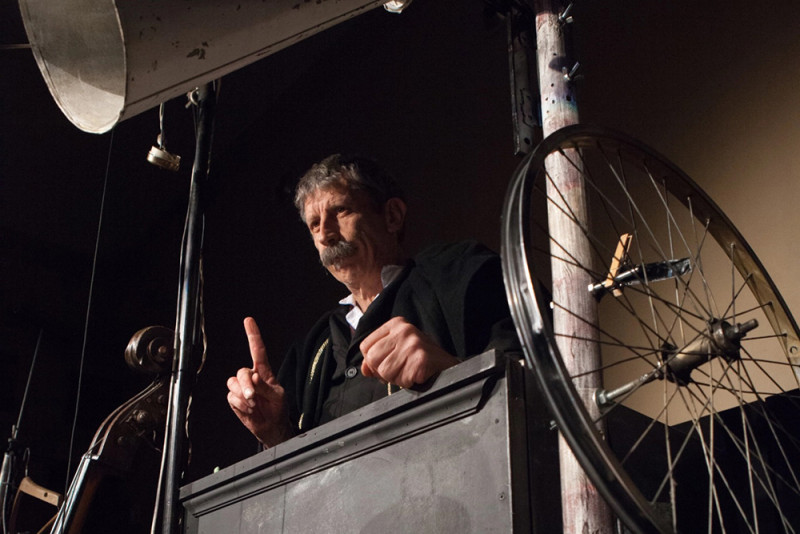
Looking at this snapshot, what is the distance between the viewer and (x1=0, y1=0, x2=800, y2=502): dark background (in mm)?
1921

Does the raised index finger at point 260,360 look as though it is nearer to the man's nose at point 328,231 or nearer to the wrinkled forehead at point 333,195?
the man's nose at point 328,231

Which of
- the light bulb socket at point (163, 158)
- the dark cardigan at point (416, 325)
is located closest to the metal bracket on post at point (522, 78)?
the dark cardigan at point (416, 325)

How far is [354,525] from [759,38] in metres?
1.54

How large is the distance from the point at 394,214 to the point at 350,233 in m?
0.17

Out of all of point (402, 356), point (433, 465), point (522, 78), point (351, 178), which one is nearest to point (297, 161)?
point (351, 178)

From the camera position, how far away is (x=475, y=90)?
2799mm

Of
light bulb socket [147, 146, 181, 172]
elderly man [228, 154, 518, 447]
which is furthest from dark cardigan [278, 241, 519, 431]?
light bulb socket [147, 146, 181, 172]

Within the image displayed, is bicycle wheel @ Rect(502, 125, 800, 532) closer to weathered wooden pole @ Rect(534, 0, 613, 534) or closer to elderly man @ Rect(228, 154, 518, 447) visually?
weathered wooden pole @ Rect(534, 0, 613, 534)

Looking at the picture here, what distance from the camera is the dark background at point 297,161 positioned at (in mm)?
1921

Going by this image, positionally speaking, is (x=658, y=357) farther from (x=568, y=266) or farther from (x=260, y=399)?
(x=260, y=399)

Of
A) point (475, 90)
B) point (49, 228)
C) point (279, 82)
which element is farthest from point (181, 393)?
point (49, 228)

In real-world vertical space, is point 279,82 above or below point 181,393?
above

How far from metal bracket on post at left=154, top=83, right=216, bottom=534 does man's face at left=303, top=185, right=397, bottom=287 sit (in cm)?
34

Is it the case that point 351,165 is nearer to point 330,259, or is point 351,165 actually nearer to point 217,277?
point 330,259
